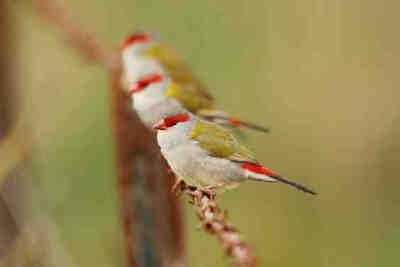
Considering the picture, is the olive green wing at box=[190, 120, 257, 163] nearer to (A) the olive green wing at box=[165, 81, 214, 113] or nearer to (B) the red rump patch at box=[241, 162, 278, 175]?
(B) the red rump patch at box=[241, 162, 278, 175]

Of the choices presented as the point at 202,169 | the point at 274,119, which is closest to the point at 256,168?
the point at 202,169

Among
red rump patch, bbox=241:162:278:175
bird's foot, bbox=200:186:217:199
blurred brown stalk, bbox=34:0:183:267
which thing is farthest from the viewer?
blurred brown stalk, bbox=34:0:183:267

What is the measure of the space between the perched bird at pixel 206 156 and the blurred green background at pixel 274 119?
164 centimetres

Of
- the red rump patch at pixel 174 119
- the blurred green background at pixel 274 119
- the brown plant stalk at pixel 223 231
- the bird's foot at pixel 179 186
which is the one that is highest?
the red rump patch at pixel 174 119

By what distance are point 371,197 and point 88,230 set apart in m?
1.91

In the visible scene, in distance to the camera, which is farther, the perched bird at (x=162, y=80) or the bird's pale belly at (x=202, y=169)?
the perched bird at (x=162, y=80)

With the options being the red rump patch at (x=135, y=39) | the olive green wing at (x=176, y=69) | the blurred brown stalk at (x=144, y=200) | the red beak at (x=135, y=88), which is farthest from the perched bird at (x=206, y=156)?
the red rump patch at (x=135, y=39)

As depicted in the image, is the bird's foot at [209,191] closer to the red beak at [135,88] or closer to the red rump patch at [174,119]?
the red rump patch at [174,119]

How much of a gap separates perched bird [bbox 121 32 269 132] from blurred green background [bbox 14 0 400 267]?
1.26 ft

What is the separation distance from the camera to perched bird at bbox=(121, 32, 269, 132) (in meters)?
2.70

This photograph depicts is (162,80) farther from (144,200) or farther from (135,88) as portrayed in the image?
(144,200)

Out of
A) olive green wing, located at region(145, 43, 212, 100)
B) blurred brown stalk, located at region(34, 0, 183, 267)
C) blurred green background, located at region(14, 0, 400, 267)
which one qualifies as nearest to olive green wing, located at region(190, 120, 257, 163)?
blurred brown stalk, located at region(34, 0, 183, 267)

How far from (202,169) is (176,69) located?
70.8 inches

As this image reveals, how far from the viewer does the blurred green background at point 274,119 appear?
4.04 meters
